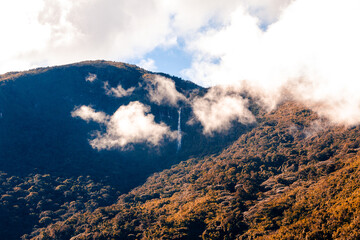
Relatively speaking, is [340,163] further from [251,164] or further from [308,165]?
[251,164]

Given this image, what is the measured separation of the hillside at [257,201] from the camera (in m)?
98.7

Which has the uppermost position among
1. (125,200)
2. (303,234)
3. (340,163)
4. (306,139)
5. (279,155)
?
(306,139)

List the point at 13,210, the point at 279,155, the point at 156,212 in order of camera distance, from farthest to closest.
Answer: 1. the point at 279,155
2. the point at 13,210
3. the point at 156,212

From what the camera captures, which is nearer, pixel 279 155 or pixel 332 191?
pixel 332 191

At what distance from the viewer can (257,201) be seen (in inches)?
5103

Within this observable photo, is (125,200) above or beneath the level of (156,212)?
above

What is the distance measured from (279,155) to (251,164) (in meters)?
18.8

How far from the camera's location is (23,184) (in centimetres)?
18938

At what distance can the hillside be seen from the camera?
98.7 m

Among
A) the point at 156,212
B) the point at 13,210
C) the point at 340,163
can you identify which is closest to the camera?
the point at 340,163

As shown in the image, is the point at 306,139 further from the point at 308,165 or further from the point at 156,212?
the point at 156,212

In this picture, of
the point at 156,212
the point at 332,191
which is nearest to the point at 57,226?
the point at 156,212

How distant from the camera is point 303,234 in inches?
3595

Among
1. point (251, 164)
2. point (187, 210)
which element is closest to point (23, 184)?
point (187, 210)
